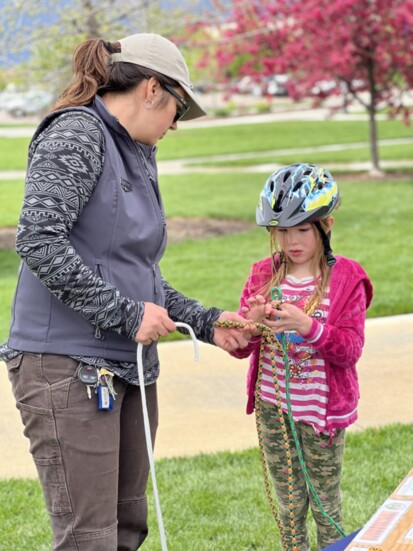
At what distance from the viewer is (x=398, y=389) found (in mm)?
5980

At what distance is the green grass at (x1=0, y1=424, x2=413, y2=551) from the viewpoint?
4297mm

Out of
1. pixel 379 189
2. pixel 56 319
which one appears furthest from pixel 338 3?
pixel 56 319

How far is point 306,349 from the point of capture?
11.3 feet

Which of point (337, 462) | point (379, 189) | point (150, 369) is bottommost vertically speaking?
point (379, 189)

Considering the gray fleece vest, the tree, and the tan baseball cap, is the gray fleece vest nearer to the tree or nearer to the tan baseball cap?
the tan baseball cap

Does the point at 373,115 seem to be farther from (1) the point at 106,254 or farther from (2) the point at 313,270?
(1) the point at 106,254

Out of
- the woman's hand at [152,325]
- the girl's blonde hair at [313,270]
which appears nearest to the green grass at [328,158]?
the girl's blonde hair at [313,270]

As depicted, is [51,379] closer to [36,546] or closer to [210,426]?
[36,546]

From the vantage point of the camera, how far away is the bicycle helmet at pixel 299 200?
3.44m

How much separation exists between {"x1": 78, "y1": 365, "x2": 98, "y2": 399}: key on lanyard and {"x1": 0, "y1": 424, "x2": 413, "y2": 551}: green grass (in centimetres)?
161

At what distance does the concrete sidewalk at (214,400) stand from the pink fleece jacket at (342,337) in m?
1.83

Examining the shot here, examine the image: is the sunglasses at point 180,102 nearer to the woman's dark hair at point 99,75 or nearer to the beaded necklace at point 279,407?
the woman's dark hair at point 99,75

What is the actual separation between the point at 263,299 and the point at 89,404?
0.71 m

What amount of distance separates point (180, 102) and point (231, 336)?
793 millimetres
